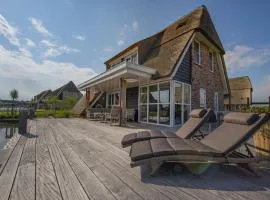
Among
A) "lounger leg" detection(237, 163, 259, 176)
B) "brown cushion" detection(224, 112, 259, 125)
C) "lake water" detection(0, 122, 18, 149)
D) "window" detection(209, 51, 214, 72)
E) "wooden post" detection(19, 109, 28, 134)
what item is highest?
"window" detection(209, 51, 214, 72)

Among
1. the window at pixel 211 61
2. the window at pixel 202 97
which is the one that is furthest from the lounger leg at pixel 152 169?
the window at pixel 211 61

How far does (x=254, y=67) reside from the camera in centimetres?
1702

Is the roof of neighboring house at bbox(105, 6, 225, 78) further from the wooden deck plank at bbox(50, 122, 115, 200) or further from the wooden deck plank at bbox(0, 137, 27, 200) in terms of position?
the wooden deck plank at bbox(0, 137, 27, 200)

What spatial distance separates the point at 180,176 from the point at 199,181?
0.25 m

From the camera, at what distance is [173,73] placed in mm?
7570

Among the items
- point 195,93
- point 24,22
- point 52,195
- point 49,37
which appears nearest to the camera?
point 52,195

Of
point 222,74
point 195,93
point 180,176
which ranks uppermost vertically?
point 222,74

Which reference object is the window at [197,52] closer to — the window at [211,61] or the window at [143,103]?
the window at [211,61]

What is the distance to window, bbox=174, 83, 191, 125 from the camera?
26.7ft

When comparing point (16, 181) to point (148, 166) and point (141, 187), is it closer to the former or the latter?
point (141, 187)

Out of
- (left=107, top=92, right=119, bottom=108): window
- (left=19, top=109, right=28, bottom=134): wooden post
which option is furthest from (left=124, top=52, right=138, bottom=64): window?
(left=19, top=109, right=28, bottom=134): wooden post

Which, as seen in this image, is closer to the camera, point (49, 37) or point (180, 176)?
point (180, 176)

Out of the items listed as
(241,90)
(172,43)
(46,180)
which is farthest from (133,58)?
(241,90)

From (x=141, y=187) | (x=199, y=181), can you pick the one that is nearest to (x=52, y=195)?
(x=141, y=187)
